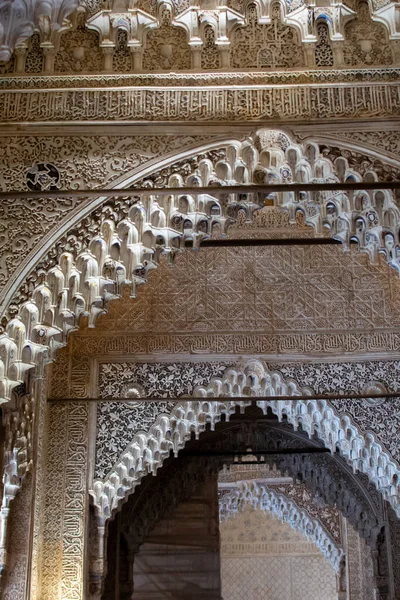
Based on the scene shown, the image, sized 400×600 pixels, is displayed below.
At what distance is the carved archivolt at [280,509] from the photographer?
14.6m

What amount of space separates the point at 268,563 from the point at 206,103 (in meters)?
13.4

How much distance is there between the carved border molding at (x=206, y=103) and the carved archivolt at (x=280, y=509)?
9994 millimetres

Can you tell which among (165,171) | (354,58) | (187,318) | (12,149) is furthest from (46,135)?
(187,318)

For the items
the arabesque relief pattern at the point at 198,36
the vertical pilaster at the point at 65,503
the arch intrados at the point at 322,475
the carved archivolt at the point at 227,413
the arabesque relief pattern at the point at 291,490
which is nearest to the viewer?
the arabesque relief pattern at the point at 198,36

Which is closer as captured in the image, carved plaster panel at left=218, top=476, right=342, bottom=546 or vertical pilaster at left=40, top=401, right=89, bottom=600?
vertical pilaster at left=40, top=401, right=89, bottom=600

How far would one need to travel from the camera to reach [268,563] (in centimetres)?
1764

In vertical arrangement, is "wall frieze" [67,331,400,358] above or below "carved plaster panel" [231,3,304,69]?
below

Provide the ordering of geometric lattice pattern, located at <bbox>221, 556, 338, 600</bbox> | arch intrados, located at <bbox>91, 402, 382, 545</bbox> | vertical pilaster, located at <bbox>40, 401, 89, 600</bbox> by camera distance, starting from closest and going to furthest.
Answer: vertical pilaster, located at <bbox>40, 401, 89, 600</bbox>
arch intrados, located at <bbox>91, 402, 382, 545</bbox>
geometric lattice pattern, located at <bbox>221, 556, 338, 600</bbox>

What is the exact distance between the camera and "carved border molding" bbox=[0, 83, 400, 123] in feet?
19.8

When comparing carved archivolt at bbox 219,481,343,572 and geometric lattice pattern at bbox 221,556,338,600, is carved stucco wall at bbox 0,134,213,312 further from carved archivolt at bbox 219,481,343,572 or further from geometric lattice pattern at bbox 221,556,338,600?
geometric lattice pattern at bbox 221,556,338,600

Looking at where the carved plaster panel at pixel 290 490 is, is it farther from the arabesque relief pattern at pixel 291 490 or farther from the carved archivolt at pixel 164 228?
the carved archivolt at pixel 164 228

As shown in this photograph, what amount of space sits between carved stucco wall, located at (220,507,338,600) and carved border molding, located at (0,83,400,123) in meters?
12.9

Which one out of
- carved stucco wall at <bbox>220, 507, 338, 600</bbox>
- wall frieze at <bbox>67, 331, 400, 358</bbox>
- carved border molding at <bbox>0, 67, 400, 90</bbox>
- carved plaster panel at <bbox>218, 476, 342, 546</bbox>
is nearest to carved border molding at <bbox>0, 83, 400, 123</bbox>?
carved border molding at <bbox>0, 67, 400, 90</bbox>

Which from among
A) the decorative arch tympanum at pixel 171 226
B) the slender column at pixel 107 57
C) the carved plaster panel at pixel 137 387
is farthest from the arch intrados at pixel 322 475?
the slender column at pixel 107 57
